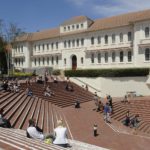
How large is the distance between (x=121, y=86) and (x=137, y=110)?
1079cm

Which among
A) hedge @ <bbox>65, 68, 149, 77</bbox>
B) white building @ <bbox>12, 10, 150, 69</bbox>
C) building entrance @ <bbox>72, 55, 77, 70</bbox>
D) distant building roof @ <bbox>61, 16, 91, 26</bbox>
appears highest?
distant building roof @ <bbox>61, 16, 91, 26</bbox>

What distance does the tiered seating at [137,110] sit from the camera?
32.0 metres

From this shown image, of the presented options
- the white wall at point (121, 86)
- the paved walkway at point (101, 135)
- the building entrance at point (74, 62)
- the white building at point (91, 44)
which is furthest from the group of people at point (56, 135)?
the building entrance at point (74, 62)

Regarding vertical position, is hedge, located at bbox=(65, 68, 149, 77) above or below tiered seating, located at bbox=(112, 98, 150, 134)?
above

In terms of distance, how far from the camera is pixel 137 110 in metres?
37.7

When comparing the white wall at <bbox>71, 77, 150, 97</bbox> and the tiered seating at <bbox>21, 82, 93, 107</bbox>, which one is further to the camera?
the white wall at <bbox>71, 77, 150, 97</bbox>

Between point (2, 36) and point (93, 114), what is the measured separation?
1414 inches

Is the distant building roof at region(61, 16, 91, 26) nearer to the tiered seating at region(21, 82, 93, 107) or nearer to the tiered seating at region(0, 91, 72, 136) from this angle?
the tiered seating at region(21, 82, 93, 107)

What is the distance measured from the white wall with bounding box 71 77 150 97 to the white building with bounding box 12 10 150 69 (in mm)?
3853

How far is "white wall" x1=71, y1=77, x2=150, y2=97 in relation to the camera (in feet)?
155

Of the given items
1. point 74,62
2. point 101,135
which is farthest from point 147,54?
point 101,135

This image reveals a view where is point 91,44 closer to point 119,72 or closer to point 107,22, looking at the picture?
point 107,22

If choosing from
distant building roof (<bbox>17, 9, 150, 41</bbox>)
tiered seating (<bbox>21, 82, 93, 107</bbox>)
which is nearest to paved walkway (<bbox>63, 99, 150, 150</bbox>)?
tiered seating (<bbox>21, 82, 93, 107</bbox>)

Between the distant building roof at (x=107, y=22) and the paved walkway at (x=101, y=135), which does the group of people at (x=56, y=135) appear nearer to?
the paved walkway at (x=101, y=135)
